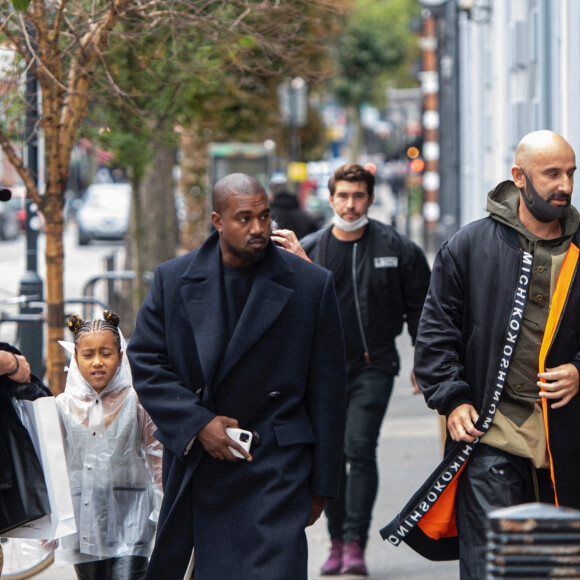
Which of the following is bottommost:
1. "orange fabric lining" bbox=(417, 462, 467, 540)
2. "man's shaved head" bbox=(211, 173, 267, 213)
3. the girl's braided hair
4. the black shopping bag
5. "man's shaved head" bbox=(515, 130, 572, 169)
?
"orange fabric lining" bbox=(417, 462, 467, 540)

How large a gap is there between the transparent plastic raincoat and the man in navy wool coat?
0.47m

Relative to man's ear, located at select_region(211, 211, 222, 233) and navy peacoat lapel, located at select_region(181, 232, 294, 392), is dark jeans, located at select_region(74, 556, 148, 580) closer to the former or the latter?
navy peacoat lapel, located at select_region(181, 232, 294, 392)

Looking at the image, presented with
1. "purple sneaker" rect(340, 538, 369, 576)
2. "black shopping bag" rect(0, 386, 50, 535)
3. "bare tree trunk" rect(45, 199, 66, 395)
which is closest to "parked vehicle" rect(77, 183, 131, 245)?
"bare tree trunk" rect(45, 199, 66, 395)

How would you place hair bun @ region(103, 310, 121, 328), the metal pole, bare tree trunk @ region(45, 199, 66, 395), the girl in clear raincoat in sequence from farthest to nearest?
1. the metal pole
2. bare tree trunk @ region(45, 199, 66, 395)
3. hair bun @ region(103, 310, 121, 328)
4. the girl in clear raincoat

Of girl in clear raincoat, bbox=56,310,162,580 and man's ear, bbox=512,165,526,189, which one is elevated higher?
man's ear, bbox=512,165,526,189

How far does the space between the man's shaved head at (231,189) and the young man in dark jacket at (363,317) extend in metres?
2.08

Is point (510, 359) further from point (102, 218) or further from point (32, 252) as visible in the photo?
point (102, 218)

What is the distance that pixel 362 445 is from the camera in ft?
20.6

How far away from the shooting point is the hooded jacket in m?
4.25

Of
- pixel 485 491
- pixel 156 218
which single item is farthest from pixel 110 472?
pixel 156 218

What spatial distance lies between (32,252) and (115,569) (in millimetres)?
5276

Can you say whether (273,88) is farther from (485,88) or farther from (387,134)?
(387,134)

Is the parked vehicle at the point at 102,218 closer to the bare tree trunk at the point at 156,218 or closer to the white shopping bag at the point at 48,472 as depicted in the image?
the bare tree trunk at the point at 156,218

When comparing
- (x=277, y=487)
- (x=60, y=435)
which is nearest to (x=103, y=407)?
(x=60, y=435)
